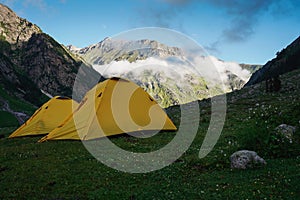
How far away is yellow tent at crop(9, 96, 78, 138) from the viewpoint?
26.9 metres

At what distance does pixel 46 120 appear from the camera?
27359 mm

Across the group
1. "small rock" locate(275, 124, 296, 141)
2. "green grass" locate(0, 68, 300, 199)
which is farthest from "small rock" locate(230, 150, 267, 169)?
"small rock" locate(275, 124, 296, 141)

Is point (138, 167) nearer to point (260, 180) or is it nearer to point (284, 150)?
point (260, 180)

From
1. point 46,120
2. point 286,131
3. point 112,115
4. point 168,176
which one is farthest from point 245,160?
point 46,120

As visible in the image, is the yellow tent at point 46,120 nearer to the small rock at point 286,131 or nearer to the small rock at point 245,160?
the small rock at point 245,160

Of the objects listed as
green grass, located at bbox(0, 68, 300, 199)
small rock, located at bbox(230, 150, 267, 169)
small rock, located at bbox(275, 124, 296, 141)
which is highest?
small rock, located at bbox(275, 124, 296, 141)

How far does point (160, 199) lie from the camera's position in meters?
9.64

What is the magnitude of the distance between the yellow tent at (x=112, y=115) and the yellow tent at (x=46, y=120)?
477 centimetres

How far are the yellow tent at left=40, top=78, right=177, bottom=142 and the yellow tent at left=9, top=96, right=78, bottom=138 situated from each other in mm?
4772

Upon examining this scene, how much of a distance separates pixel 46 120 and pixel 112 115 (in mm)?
8529

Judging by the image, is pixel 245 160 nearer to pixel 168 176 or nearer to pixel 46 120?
pixel 168 176

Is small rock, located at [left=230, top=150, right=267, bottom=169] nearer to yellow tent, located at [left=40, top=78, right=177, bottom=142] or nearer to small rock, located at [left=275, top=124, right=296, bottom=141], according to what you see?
small rock, located at [left=275, top=124, right=296, bottom=141]

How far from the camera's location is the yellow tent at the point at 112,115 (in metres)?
21.4

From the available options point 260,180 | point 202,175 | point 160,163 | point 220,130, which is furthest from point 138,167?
point 220,130
